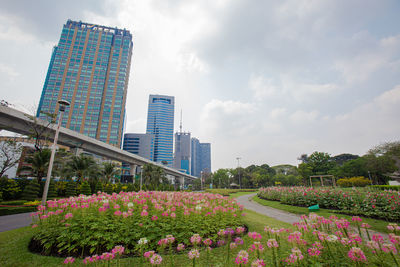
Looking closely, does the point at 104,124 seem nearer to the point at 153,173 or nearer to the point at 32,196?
the point at 153,173

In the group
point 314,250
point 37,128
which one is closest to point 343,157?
point 314,250

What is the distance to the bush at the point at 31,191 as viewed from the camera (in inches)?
560

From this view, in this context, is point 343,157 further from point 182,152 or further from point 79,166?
point 182,152

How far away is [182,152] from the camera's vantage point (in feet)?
523

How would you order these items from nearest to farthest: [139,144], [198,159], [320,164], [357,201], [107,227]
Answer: [107,227]
[357,201]
[320,164]
[139,144]
[198,159]

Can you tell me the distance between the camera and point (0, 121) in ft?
53.4

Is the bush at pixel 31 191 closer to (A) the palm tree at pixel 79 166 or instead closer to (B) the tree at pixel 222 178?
(A) the palm tree at pixel 79 166

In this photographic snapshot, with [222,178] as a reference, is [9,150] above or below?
above

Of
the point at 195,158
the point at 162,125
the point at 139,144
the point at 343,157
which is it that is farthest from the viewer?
the point at 195,158

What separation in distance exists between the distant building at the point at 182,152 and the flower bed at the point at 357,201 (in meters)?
144

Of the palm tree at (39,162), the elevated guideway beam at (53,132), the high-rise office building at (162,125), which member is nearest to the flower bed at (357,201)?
the palm tree at (39,162)

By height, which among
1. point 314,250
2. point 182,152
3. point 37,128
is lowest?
point 314,250

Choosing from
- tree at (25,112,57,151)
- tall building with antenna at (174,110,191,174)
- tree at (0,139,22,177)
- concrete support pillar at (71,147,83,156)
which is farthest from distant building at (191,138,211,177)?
tree at (25,112,57,151)

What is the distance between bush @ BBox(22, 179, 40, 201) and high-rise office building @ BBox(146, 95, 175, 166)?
101m
